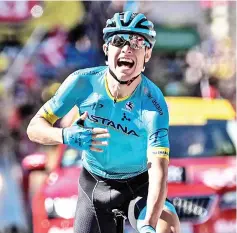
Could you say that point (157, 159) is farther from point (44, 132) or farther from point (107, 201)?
point (44, 132)

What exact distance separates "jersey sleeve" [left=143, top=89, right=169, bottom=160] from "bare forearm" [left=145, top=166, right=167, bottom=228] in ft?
0.44

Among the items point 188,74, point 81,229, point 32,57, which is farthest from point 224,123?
point 188,74

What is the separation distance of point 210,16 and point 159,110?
13.1 m

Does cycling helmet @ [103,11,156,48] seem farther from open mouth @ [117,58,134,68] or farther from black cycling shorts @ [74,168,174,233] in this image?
black cycling shorts @ [74,168,174,233]

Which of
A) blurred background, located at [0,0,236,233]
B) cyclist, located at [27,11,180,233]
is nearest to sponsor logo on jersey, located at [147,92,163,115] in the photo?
cyclist, located at [27,11,180,233]

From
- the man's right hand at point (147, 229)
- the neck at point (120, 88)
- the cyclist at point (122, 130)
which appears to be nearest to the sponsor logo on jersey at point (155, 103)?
the cyclist at point (122, 130)

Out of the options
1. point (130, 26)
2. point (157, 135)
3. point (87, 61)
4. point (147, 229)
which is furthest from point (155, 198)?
point (87, 61)

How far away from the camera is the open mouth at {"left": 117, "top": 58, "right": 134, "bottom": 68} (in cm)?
411

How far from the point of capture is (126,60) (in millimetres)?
4113

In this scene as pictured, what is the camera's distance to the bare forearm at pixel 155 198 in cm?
388

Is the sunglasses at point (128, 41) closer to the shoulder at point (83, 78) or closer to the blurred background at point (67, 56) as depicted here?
the shoulder at point (83, 78)

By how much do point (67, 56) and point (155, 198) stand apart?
1112cm

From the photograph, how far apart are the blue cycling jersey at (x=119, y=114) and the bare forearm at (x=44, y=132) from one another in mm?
66

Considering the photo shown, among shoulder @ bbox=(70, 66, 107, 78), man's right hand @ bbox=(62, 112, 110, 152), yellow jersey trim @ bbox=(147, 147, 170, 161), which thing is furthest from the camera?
shoulder @ bbox=(70, 66, 107, 78)
